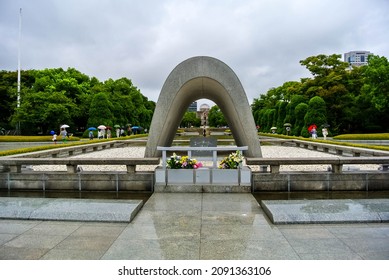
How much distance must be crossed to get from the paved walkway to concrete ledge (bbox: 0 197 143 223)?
0.42 feet

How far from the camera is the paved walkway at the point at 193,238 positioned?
392 centimetres

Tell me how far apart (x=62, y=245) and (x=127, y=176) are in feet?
13.4

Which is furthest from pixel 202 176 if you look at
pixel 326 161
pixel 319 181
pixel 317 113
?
pixel 317 113

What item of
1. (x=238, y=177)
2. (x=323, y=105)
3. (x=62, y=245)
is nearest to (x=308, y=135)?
(x=323, y=105)

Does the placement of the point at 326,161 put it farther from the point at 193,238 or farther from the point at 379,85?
the point at 379,85

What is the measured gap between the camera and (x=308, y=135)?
32312 mm

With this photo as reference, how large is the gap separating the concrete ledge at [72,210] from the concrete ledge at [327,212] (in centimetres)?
267

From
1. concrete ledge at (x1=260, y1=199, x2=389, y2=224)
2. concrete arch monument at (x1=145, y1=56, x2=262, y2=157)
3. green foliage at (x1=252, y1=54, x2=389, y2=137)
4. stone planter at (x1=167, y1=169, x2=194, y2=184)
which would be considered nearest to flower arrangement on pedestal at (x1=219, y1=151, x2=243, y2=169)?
stone planter at (x1=167, y1=169, x2=194, y2=184)

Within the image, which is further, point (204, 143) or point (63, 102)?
point (63, 102)

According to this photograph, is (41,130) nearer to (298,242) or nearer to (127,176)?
(127,176)

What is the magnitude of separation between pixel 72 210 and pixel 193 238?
2514mm

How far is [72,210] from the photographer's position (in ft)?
18.3

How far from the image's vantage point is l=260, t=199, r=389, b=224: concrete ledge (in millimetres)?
5137

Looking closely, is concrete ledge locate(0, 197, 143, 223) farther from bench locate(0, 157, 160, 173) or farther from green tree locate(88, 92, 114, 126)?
green tree locate(88, 92, 114, 126)
